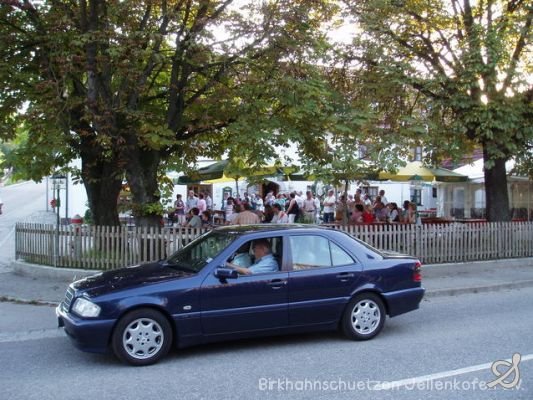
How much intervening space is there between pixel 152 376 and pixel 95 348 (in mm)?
725

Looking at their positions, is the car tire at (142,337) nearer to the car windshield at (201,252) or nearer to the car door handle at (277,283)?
the car windshield at (201,252)

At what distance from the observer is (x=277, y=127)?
1100cm

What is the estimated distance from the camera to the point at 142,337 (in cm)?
586

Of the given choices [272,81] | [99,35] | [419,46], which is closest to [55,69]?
[99,35]

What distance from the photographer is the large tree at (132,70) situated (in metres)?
10.6

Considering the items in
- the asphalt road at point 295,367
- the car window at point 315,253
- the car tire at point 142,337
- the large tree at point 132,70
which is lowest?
the asphalt road at point 295,367

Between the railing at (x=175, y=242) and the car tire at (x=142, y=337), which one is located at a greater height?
the railing at (x=175, y=242)

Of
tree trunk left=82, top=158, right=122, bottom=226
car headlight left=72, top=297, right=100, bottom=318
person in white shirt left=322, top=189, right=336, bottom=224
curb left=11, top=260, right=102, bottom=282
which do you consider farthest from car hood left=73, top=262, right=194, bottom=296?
person in white shirt left=322, top=189, right=336, bottom=224

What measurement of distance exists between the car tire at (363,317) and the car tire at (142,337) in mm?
2293

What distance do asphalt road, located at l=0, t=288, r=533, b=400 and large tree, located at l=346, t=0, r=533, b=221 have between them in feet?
20.8

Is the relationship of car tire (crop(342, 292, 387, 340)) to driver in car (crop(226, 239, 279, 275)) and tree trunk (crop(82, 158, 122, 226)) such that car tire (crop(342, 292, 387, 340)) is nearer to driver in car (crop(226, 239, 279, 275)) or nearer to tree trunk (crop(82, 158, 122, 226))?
driver in car (crop(226, 239, 279, 275))

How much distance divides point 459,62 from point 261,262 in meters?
9.02

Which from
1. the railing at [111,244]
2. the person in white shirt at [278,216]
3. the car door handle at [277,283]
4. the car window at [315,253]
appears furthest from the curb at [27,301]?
the person in white shirt at [278,216]

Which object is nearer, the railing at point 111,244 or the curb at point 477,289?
the curb at point 477,289
